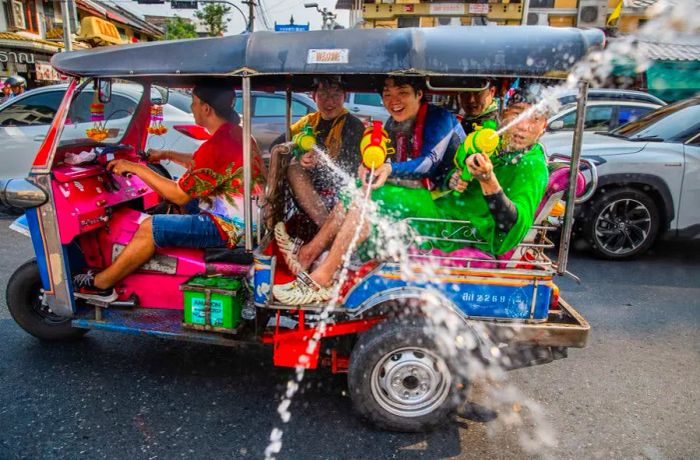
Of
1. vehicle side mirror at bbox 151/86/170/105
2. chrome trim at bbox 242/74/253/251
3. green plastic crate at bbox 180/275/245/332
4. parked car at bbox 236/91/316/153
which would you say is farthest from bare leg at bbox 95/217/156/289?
parked car at bbox 236/91/316/153

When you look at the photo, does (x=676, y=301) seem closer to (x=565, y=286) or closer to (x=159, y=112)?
(x=565, y=286)

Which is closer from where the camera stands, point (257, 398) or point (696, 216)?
point (257, 398)

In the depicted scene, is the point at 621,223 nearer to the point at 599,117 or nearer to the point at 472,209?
the point at 599,117

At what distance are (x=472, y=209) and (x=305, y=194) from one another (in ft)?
3.87

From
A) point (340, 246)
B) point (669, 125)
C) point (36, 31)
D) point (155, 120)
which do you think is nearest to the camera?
point (340, 246)

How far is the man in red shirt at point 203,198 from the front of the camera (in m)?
3.32

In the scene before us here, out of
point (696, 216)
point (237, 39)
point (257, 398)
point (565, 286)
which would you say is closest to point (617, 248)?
point (696, 216)

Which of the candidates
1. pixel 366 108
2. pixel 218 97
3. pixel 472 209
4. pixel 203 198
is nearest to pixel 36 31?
pixel 366 108

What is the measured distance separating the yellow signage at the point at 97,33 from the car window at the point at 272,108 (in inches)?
205

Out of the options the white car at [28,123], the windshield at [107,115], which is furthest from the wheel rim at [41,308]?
the white car at [28,123]

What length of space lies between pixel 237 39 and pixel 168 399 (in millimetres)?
2175

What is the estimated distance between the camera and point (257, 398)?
3227 millimetres

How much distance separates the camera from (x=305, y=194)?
3.60 m

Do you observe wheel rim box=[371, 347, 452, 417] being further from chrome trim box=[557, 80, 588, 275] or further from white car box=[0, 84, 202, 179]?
white car box=[0, 84, 202, 179]
